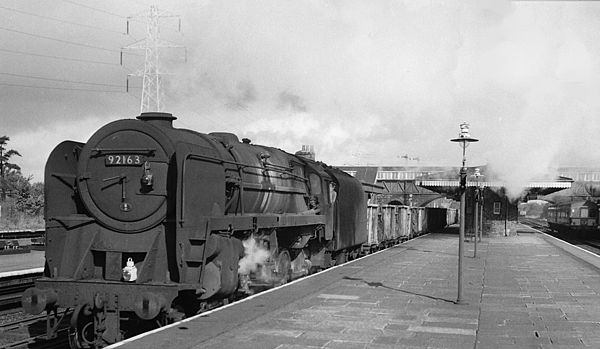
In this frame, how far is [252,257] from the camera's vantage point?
1172cm

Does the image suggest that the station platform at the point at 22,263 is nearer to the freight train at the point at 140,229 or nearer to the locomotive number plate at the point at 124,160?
the freight train at the point at 140,229

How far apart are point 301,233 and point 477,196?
38.4 ft

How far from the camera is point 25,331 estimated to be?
36.2 ft

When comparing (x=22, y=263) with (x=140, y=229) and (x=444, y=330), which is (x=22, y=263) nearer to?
(x=140, y=229)

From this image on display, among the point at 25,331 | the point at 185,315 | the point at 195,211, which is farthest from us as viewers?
the point at 25,331

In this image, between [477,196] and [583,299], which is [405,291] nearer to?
[583,299]

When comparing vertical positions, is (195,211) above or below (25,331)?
above

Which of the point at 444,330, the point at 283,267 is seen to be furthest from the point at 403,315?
the point at 283,267

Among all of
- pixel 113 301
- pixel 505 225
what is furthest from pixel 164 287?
pixel 505 225

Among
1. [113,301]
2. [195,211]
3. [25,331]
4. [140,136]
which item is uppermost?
[140,136]

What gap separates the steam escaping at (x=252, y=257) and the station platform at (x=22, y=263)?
25.3 feet

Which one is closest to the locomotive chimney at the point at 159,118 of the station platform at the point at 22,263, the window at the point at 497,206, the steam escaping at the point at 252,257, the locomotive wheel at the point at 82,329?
the steam escaping at the point at 252,257

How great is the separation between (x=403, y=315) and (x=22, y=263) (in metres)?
14.6

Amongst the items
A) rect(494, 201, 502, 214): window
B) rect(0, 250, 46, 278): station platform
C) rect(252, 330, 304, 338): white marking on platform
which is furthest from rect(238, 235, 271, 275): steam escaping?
rect(494, 201, 502, 214): window
